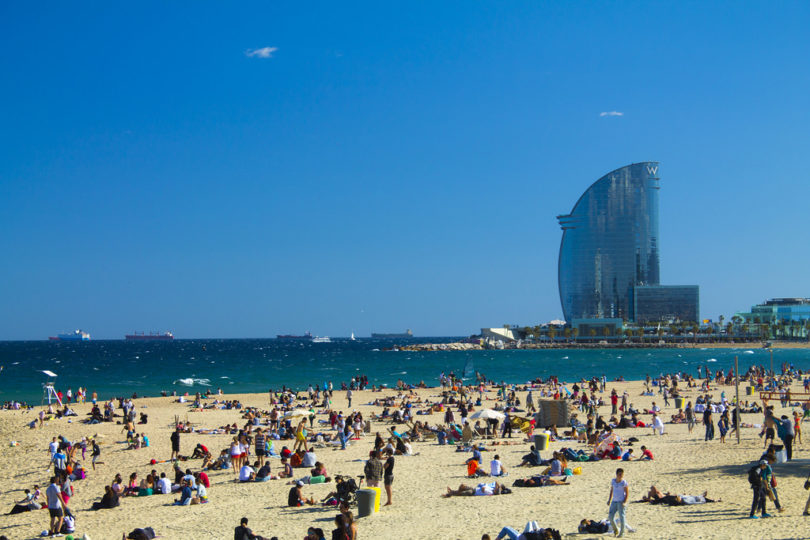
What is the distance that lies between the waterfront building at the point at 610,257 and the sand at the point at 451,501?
145132mm

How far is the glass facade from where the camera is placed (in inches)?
6427

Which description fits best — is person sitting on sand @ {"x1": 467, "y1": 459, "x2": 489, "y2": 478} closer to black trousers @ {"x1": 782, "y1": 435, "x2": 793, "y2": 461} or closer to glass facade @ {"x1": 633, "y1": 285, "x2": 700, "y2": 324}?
black trousers @ {"x1": 782, "y1": 435, "x2": 793, "y2": 461}

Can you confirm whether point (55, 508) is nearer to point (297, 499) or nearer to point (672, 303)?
point (297, 499)

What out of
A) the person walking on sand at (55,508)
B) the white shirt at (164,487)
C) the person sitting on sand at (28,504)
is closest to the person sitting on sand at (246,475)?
the white shirt at (164,487)

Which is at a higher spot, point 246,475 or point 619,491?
point 619,491

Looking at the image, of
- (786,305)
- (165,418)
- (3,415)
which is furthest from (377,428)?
(786,305)

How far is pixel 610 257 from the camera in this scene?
163500 millimetres

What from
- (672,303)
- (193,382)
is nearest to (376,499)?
(193,382)

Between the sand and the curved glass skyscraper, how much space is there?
145 m

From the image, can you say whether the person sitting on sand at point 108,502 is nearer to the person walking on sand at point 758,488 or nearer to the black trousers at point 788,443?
the person walking on sand at point 758,488

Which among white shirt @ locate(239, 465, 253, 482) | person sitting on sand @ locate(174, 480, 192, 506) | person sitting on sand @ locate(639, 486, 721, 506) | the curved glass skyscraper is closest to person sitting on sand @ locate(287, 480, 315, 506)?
person sitting on sand @ locate(174, 480, 192, 506)

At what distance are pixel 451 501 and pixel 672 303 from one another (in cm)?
16269

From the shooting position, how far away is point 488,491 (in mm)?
13109

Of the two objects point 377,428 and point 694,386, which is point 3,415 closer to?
point 377,428
